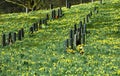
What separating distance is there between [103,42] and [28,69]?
10.6 m

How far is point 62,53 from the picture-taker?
2680 cm

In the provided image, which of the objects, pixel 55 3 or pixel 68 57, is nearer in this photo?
pixel 68 57

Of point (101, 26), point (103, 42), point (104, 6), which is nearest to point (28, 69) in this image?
point (103, 42)

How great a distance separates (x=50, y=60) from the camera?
24.1 m

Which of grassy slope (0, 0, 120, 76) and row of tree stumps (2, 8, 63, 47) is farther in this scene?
row of tree stumps (2, 8, 63, 47)

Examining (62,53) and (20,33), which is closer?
(62,53)

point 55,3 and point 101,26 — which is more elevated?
point 101,26

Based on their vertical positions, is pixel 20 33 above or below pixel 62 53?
below

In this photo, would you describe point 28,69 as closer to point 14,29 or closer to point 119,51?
point 119,51

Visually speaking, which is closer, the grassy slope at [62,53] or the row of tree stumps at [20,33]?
the grassy slope at [62,53]

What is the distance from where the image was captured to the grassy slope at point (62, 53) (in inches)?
827

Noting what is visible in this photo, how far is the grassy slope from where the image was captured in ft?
68.9

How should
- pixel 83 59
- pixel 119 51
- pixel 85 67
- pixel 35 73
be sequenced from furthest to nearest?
pixel 119 51 < pixel 83 59 < pixel 85 67 < pixel 35 73

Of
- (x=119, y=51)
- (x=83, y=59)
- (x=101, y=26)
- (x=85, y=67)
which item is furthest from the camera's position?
(x=101, y=26)
